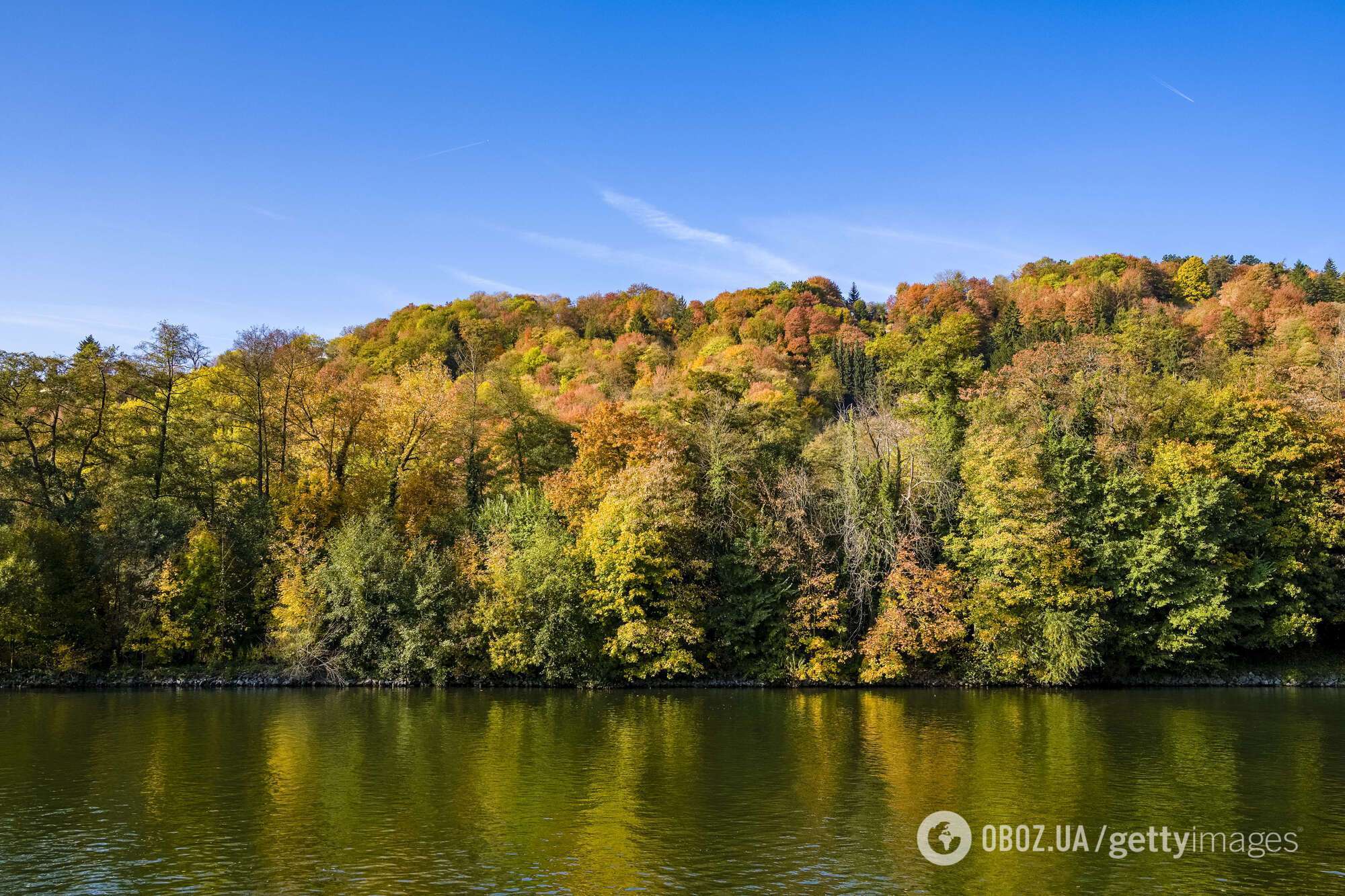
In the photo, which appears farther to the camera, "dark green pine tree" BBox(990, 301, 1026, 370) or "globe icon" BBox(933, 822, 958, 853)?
"dark green pine tree" BBox(990, 301, 1026, 370)

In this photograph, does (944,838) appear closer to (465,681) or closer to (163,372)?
(465,681)

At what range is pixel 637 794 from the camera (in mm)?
21484

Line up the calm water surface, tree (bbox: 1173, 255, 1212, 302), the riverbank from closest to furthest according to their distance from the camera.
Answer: the calm water surface, the riverbank, tree (bbox: 1173, 255, 1212, 302)

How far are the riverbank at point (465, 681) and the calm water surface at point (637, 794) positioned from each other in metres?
6.94

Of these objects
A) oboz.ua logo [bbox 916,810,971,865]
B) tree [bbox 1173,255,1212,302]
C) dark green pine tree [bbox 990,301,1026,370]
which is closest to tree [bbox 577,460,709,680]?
oboz.ua logo [bbox 916,810,971,865]

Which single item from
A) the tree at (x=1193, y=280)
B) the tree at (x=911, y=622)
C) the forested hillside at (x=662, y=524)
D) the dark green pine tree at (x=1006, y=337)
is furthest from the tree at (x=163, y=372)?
the tree at (x=1193, y=280)

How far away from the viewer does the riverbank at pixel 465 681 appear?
42.7m

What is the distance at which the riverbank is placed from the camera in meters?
42.7

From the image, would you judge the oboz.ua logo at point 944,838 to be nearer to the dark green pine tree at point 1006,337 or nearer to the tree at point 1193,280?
A: the dark green pine tree at point 1006,337

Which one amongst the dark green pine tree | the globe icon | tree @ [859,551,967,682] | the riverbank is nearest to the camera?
the globe icon

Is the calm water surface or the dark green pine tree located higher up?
the dark green pine tree

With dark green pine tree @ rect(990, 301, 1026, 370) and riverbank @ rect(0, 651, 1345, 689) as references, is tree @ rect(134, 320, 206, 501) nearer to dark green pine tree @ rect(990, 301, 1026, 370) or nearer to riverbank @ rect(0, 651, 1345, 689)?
riverbank @ rect(0, 651, 1345, 689)

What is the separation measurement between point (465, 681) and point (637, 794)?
24985mm

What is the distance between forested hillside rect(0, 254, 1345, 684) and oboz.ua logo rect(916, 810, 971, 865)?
940 inches
